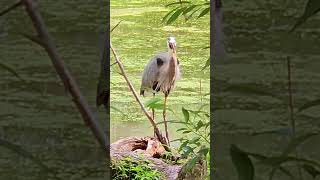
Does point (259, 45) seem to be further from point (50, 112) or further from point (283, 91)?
point (50, 112)

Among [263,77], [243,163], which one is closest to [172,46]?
[263,77]

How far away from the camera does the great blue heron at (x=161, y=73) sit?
2279 mm

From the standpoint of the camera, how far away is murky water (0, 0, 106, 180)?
564mm

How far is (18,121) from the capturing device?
58cm

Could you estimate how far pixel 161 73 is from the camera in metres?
2.40

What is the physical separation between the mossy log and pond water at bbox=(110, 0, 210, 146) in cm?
4

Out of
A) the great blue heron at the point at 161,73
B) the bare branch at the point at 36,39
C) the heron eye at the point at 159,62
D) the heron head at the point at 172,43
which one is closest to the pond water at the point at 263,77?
the bare branch at the point at 36,39

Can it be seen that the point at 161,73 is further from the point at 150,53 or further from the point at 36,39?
the point at 36,39

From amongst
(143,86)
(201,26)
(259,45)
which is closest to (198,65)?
(201,26)

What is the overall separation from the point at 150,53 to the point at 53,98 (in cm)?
174

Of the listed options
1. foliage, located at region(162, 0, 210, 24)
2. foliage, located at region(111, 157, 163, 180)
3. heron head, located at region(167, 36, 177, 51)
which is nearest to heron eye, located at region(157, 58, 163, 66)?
heron head, located at region(167, 36, 177, 51)

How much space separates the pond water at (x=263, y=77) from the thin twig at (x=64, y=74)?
12cm

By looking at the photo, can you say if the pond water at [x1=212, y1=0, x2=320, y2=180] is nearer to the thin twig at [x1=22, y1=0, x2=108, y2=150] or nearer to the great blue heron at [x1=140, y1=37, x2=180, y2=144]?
the thin twig at [x1=22, y1=0, x2=108, y2=150]

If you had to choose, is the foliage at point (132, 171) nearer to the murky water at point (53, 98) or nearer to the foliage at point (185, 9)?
the foliage at point (185, 9)
